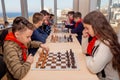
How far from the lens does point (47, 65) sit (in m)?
1.66

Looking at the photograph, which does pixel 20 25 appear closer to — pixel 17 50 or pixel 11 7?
pixel 17 50

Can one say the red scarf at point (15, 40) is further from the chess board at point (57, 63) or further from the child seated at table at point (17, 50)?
the chess board at point (57, 63)

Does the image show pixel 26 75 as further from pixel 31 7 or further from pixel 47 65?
pixel 31 7

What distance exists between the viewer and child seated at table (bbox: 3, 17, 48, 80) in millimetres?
1407

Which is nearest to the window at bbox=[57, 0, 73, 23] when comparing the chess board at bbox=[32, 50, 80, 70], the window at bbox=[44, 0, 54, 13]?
the window at bbox=[44, 0, 54, 13]

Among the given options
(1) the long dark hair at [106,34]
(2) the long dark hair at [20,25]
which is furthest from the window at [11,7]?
(1) the long dark hair at [106,34]

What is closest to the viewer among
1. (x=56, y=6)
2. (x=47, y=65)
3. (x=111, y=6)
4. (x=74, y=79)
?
(x=74, y=79)

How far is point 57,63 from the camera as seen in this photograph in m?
1.71

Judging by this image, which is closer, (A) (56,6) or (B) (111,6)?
(B) (111,6)

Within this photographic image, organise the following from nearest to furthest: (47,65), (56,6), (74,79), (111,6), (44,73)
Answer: (74,79) < (44,73) < (47,65) < (111,6) < (56,6)

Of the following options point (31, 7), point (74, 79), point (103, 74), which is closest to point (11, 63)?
point (74, 79)

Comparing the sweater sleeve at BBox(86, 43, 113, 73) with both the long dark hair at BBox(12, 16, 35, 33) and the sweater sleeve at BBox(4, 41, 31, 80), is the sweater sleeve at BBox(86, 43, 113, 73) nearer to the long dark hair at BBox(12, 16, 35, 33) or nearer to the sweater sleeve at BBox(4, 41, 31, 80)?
the sweater sleeve at BBox(4, 41, 31, 80)

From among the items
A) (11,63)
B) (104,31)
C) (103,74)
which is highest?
(104,31)

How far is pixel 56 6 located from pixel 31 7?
46.6 inches
